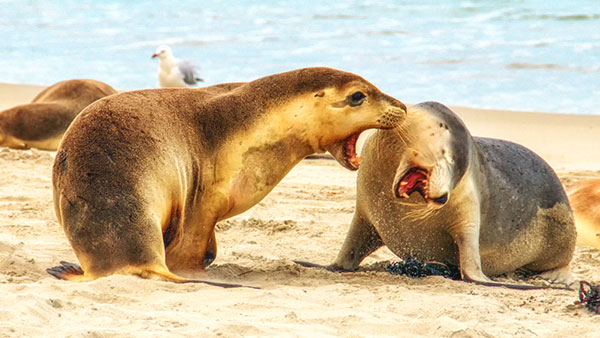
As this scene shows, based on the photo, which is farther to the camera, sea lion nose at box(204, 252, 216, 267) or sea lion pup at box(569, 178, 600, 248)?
sea lion pup at box(569, 178, 600, 248)


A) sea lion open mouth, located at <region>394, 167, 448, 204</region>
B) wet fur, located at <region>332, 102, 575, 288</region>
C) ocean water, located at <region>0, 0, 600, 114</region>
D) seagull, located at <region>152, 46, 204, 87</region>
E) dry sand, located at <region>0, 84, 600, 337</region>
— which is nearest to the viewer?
dry sand, located at <region>0, 84, 600, 337</region>

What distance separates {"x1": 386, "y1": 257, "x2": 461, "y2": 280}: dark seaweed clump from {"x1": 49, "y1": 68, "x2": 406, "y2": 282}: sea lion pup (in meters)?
0.70

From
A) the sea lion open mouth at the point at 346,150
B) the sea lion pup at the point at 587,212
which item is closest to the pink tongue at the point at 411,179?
the sea lion open mouth at the point at 346,150

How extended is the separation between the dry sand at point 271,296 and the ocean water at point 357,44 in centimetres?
649

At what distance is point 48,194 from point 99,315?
372 centimetres

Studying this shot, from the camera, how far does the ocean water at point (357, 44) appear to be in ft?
43.4

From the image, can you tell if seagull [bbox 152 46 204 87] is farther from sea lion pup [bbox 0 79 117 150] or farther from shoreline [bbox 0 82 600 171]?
sea lion pup [bbox 0 79 117 150]

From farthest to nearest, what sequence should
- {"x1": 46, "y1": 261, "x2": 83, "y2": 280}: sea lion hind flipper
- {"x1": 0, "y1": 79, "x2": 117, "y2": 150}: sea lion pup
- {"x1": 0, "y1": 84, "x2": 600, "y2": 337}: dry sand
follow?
{"x1": 0, "y1": 79, "x2": 117, "y2": 150}: sea lion pup
{"x1": 46, "y1": 261, "x2": 83, "y2": 280}: sea lion hind flipper
{"x1": 0, "y1": 84, "x2": 600, "y2": 337}: dry sand

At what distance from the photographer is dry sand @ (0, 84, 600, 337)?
337 centimetres

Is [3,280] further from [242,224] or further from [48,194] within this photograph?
[48,194]

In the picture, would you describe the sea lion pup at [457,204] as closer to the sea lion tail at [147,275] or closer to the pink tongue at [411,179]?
the pink tongue at [411,179]

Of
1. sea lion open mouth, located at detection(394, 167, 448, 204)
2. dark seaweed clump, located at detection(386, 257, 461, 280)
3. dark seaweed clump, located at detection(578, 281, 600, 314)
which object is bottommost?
dark seaweed clump, located at detection(386, 257, 461, 280)

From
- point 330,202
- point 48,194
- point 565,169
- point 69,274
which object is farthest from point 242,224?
point 565,169

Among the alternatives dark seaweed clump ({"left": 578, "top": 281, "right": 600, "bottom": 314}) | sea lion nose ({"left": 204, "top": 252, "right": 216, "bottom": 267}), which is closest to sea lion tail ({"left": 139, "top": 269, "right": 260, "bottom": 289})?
sea lion nose ({"left": 204, "top": 252, "right": 216, "bottom": 267})
